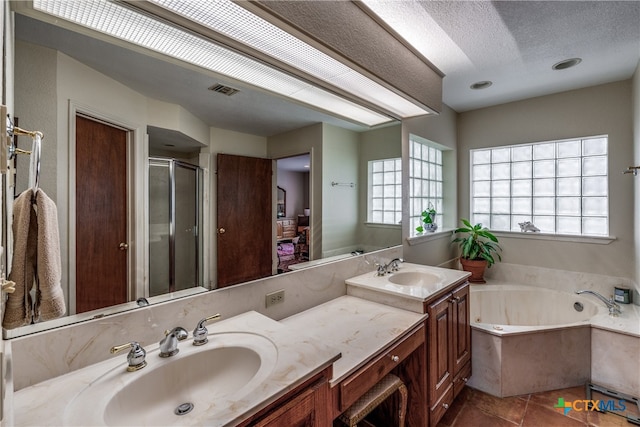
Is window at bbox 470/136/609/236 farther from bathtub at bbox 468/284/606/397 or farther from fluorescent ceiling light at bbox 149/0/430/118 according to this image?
fluorescent ceiling light at bbox 149/0/430/118

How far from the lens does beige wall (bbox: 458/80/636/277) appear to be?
8.66 feet

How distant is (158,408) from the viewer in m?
0.92

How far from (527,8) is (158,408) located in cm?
256

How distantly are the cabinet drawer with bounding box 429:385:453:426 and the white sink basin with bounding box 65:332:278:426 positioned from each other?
50.0 inches

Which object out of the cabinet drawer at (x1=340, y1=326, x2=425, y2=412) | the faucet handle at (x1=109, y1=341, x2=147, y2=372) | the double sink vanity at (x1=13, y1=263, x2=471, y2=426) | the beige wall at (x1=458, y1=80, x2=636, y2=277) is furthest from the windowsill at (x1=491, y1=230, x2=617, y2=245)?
the faucet handle at (x1=109, y1=341, x2=147, y2=372)

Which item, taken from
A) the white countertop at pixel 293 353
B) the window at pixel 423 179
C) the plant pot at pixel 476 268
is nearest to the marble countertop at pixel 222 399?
the white countertop at pixel 293 353

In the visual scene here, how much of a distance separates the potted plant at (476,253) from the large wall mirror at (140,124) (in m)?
2.46

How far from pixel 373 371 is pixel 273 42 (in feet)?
4.99

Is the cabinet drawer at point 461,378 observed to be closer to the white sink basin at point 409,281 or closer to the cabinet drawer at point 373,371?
the white sink basin at point 409,281

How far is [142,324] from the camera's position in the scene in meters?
1.08

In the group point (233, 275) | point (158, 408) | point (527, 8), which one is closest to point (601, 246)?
point (527, 8)

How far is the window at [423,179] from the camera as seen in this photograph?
9.45 ft

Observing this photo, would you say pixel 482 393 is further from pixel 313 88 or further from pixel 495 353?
pixel 313 88

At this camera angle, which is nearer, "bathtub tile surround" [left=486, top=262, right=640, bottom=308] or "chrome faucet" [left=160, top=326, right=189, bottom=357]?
"chrome faucet" [left=160, top=326, right=189, bottom=357]
